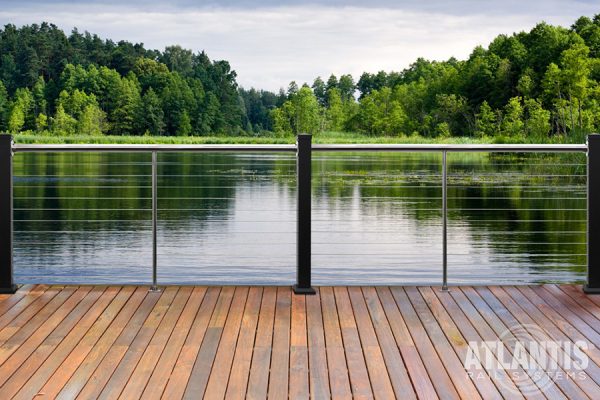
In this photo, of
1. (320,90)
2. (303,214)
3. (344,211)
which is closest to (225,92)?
(320,90)

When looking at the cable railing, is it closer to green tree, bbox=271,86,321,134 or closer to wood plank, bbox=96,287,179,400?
wood plank, bbox=96,287,179,400

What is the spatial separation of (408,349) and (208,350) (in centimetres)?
64

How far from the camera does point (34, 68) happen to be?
2122 inches

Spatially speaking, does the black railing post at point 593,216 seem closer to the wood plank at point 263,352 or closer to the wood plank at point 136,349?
the wood plank at point 263,352

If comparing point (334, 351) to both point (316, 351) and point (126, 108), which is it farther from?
point (126, 108)

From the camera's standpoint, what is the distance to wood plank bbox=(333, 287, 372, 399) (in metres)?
2.08

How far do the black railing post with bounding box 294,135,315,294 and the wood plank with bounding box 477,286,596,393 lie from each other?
0.76 m

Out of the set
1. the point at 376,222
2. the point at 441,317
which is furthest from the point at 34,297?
the point at 376,222

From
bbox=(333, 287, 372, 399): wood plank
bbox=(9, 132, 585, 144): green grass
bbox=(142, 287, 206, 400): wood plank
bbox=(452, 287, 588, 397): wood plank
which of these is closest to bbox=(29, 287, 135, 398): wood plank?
bbox=(142, 287, 206, 400): wood plank

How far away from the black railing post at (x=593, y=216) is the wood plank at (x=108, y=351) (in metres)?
1.85

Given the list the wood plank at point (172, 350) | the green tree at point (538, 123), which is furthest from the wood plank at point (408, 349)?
the green tree at point (538, 123)

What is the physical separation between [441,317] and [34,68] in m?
55.5

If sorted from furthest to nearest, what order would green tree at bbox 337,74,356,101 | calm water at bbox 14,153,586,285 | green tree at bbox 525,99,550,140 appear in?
green tree at bbox 337,74,356,101 < green tree at bbox 525,99,550,140 < calm water at bbox 14,153,586,285

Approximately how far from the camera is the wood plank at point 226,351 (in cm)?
207
